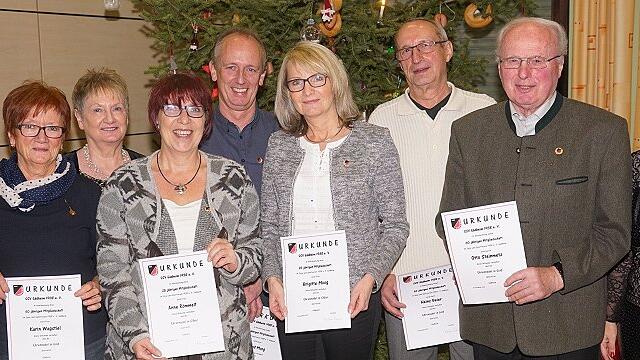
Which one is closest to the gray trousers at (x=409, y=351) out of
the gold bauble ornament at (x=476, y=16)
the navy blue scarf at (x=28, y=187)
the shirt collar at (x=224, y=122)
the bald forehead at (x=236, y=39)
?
the shirt collar at (x=224, y=122)

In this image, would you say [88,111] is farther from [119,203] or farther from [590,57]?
[590,57]

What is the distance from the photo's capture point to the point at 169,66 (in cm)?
452

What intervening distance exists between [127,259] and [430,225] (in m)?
1.60

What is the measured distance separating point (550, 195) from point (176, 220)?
1535 mm

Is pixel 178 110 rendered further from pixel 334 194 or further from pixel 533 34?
pixel 533 34

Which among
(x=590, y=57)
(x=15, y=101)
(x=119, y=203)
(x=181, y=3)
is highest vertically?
(x=181, y=3)

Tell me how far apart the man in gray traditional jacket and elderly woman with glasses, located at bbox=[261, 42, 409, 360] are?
1.45 ft

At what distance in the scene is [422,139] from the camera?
359 cm

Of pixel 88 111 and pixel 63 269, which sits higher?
pixel 88 111

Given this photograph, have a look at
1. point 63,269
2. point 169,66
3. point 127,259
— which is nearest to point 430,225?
point 127,259

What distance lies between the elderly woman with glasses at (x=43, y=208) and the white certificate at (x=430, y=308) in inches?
61.4

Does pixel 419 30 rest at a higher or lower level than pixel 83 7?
lower

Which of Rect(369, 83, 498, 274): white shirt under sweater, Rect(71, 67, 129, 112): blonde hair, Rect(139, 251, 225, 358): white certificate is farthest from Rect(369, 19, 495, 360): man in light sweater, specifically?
Rect(71, 67, 129, 112): blonde hair

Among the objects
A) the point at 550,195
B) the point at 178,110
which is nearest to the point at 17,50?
the point at 178,110
